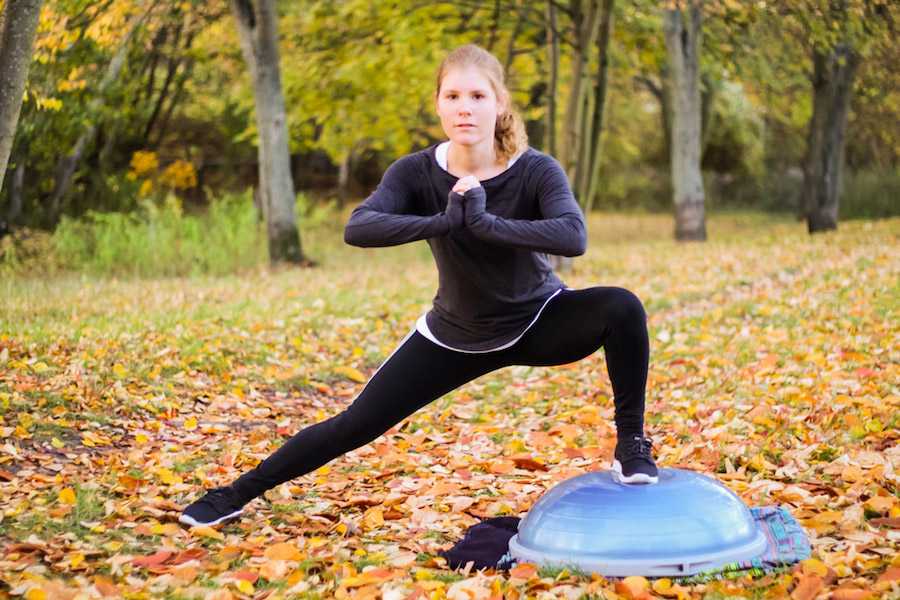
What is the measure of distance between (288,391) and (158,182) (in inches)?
627

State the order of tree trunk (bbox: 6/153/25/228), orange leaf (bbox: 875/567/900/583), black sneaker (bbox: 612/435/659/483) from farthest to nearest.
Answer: tree trunk (bbox: 6/153/25/228)
black sneaker (bbox: 612/435/659/483)
orange leaf (bbox: 875/567/900/583)

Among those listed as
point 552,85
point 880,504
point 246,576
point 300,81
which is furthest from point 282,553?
point 300,81

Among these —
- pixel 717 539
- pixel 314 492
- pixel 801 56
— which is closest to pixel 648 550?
pixel 717 539

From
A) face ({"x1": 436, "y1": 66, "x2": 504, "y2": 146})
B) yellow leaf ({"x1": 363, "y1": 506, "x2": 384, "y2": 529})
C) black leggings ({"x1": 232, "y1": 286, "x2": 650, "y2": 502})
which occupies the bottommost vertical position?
yellow leaf ({"x1": 363, "y1": 506, "x2": 384, "y2": 529})

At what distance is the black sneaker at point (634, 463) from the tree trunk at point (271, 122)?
441 inches

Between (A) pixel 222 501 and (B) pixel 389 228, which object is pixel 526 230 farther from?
(A) pixel 222 501

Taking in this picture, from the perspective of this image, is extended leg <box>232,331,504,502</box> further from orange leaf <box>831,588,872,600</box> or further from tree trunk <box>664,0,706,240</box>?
tree trunk <box>664,0,706,240</box>

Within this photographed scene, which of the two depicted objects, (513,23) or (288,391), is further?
(513,23)

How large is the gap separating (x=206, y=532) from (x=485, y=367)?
52.7 inches

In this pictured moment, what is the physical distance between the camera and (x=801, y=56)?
18281mm

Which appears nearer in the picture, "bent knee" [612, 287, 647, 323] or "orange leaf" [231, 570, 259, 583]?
"orange leaf" [231, 570, 259, 583]

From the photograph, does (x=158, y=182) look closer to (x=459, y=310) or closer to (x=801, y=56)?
(x=801, y=56)

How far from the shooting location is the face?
399 cm

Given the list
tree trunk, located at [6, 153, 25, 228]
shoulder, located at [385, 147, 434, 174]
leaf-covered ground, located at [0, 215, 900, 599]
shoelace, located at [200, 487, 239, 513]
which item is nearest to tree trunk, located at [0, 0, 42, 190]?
leaf-covered ground, located at [0, 215, 900, 599]
